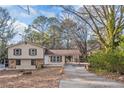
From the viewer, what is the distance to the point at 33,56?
29.3 ft

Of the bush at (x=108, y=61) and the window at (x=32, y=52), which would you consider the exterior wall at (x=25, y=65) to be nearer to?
the window at (x=32, y=52)

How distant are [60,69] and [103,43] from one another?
40.0 inches

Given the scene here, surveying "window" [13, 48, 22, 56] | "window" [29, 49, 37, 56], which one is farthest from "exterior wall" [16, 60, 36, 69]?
"window" [29, 49, 37, 56]

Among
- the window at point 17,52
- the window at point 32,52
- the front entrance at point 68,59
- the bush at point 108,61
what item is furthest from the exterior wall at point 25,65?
the bush at point 108,61

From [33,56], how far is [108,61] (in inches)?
103

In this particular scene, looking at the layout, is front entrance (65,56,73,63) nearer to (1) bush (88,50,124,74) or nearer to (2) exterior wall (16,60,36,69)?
(1) bush (88,50,124,74)

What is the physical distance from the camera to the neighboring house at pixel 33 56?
6602mm

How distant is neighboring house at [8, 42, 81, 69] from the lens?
660cm

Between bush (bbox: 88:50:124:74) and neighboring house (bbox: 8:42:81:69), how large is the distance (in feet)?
1.40

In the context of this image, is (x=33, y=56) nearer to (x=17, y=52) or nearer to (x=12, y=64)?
(x=17, y=52)

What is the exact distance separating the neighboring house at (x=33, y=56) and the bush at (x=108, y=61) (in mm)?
425

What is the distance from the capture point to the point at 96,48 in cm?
726
